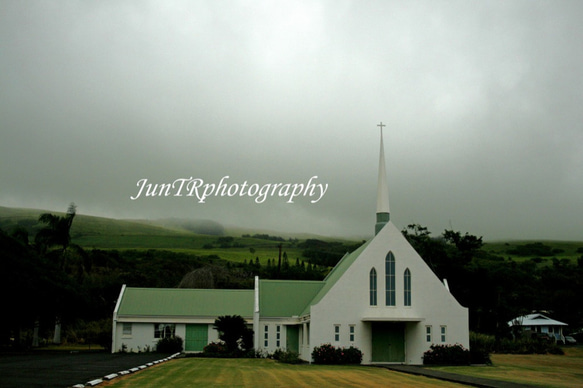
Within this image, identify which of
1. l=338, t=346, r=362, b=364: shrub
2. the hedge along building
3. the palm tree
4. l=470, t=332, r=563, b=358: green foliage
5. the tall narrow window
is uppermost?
the palm tree

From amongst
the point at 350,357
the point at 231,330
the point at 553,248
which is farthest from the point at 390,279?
the point at 553,248

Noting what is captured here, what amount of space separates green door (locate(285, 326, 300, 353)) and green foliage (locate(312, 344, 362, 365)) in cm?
804

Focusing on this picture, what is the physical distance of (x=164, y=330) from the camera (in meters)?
46.5

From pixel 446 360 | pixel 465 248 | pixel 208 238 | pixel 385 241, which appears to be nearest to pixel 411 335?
pixel 446 360

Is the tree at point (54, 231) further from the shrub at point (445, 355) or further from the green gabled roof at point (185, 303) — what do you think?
the shrub at point (445, 355)

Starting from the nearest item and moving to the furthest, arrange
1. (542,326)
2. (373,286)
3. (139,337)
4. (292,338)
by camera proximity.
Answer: (373,286) < (292,338) < (139,337) < (542,326)

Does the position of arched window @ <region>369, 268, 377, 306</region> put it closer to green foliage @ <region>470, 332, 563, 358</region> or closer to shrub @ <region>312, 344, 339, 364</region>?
shrub @ <region>312, 344, 339, 364</region>

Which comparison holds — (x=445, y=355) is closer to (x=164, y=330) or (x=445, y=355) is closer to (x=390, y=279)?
(x=390, y=279)

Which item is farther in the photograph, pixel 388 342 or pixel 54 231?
pixel 54 231

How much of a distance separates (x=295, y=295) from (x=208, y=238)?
9214 centimetres

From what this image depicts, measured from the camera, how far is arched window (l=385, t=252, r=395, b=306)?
38.4 metres

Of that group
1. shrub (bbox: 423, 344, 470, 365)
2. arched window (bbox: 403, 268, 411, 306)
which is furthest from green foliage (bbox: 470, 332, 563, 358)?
arched window (bbox: 403, 268, 411, 306)

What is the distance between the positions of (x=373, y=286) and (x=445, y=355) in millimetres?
5836

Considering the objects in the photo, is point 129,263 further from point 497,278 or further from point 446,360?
point 446,360
